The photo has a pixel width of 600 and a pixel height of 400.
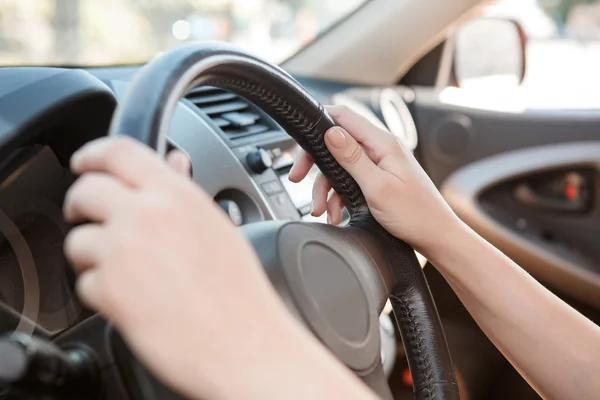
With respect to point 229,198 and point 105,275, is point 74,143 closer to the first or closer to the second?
point 229,198

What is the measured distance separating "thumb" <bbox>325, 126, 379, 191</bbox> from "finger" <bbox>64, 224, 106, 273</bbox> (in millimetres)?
451

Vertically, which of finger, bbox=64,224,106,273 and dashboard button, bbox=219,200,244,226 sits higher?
finger, bbox=64,224,106,273

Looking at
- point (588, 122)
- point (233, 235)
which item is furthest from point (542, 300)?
point (588, 122)

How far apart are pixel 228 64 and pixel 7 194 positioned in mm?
341

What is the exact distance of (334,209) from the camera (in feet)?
3.70

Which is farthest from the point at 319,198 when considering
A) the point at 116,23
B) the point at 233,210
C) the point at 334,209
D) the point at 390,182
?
the point at 116,23

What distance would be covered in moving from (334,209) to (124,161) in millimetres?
551

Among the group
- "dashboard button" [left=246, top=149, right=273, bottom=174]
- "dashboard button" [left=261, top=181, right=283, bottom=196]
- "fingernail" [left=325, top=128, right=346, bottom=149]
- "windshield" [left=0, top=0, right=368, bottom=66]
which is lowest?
"windshield" [left=0, top=0, right=368, bottom=66]

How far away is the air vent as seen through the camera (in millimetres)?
1465

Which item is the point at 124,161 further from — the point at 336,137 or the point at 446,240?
the point at 446,240

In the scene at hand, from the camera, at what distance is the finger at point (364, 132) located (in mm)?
1038

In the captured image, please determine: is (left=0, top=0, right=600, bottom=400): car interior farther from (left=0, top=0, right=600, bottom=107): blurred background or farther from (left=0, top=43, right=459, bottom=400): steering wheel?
(left=0, top=0, right=600, bottom=107): blurred background

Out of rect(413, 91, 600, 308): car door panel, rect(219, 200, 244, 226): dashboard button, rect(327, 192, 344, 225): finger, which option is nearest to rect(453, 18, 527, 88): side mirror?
rect(413, 91, 600, 308): car door panel

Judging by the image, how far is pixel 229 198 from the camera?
134 cm
